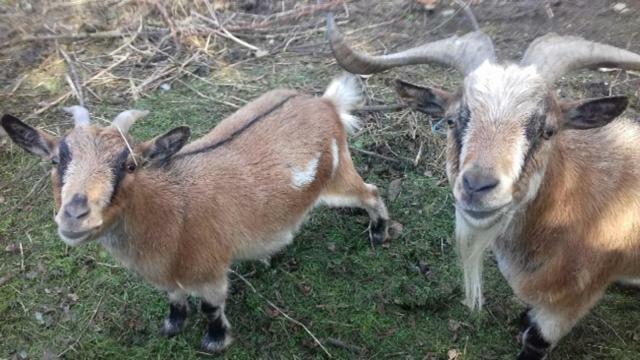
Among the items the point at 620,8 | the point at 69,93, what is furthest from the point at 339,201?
the point at 620,8

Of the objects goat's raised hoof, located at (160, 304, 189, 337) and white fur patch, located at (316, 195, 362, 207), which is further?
white fur patch, located at (316, 195, 362, 207)

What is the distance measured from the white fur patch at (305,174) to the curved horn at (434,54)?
26.4 inches

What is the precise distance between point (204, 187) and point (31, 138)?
883 millimetres

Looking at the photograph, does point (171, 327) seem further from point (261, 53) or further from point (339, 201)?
point (261, 53)

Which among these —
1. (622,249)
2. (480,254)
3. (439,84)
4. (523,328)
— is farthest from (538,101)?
(439,84)

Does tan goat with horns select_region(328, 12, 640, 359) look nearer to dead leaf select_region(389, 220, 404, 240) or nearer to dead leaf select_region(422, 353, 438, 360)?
dead leaf select_region(422, 353, 438, 360)

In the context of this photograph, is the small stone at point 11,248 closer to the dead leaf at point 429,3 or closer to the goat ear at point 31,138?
the goat ear at point 31,138

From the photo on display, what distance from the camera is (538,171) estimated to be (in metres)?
2.54

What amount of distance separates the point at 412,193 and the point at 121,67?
2.94 metres

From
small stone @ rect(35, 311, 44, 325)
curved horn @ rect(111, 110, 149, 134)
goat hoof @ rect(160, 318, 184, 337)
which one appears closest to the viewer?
curved horn @ rect(111, 110, 149, 134)

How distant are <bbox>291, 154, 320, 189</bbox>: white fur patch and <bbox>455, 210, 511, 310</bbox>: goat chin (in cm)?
94

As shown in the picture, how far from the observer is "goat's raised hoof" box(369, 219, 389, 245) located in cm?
408

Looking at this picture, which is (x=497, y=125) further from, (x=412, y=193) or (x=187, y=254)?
(x=412, y=193)

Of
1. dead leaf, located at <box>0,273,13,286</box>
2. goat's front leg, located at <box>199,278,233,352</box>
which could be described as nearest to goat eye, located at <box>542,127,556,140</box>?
goat's front leg, located at <box>199,278,233,352</box>
